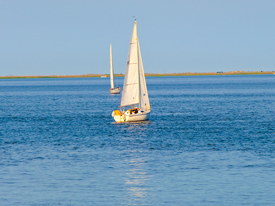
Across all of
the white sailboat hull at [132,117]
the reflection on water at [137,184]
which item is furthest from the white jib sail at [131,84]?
the reflection on water at [137,184]

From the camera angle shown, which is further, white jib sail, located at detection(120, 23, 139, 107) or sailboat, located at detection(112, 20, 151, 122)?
white jib sail, located at detection(120, 23, 139, 107)

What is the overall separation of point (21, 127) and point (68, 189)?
35510 mm

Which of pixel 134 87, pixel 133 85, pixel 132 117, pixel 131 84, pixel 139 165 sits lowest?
pixel 139 165

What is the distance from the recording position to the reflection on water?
953 inches

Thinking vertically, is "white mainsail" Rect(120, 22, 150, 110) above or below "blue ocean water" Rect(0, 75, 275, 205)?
above

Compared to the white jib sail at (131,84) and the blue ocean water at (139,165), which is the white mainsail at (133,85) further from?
the blue ocean water at (139,165)

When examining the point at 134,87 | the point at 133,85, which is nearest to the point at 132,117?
the point at 134,87

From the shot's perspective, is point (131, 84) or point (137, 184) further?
point (131, 84)

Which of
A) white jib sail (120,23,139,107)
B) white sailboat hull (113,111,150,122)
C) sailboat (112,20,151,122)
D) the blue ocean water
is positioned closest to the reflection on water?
the blue ocean water

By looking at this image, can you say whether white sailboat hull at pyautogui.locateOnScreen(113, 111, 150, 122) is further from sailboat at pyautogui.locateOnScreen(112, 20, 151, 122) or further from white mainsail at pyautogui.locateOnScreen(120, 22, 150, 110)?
white mainsail at pyautogui.locateOnScreen(120, 22, 150, 110)

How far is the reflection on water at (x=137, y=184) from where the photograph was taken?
79.4 feet

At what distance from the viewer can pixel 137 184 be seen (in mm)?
27781

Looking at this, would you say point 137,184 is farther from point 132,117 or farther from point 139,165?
point 132,117

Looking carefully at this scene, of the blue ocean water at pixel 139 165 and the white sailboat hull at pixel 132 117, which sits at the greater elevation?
the white sailboat hull at pixel 132 117
